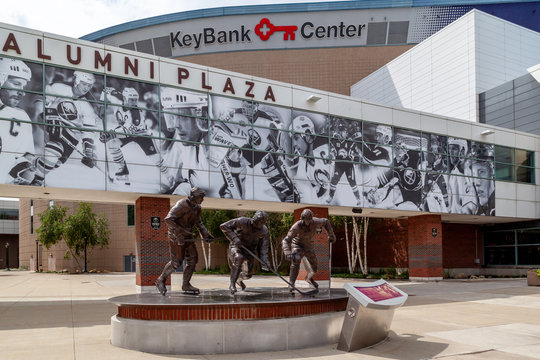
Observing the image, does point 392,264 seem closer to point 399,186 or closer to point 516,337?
point 399,186

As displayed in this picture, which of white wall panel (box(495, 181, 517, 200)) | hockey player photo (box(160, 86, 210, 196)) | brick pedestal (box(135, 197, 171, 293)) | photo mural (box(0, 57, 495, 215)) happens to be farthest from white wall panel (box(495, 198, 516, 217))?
brick pedestal (box(135, 197, 171, 293))

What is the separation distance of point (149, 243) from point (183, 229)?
9762 millimetres

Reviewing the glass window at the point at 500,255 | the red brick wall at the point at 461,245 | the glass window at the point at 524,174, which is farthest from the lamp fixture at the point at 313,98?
the glass window at the point at 500,255

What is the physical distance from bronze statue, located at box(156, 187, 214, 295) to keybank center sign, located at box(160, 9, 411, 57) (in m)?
39.2

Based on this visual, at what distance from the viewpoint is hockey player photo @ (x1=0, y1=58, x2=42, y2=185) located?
16359 mm

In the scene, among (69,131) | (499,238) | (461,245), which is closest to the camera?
(69,131)

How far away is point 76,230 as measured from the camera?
46.8m

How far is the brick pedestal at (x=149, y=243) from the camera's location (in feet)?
63.3

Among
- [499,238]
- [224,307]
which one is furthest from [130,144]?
[499,238]

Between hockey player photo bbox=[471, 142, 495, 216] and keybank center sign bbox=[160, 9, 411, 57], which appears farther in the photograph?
keybank center sign bbox=[160, 9, 411, 57]

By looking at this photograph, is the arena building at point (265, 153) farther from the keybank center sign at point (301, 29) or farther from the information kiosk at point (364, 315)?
the information kiosk at point (364, 315)

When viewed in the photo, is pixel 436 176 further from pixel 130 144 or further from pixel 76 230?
pixel 76 230

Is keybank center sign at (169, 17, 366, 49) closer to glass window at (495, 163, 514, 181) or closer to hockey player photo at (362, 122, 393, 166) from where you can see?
glass window at (495, 163, 514, 181)

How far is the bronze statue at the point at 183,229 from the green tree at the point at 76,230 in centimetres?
3973
